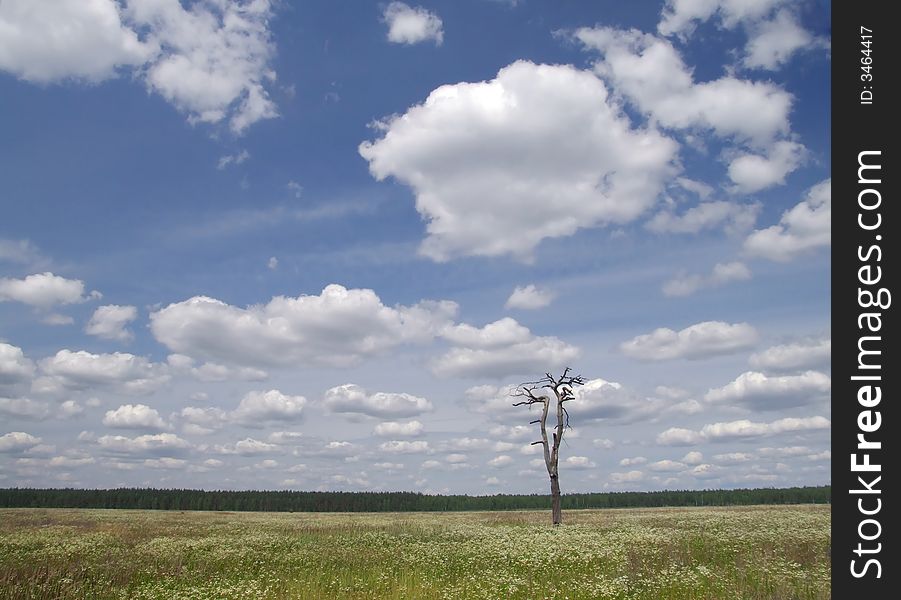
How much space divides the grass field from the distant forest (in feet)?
386

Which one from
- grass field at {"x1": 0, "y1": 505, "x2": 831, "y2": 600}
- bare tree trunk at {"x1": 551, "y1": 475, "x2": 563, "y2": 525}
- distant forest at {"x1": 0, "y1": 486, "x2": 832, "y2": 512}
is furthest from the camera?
distant forest at {"x1": 0, "y1": 486, "x2": 832, "y2": 512}

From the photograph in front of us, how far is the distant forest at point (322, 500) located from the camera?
465 ft

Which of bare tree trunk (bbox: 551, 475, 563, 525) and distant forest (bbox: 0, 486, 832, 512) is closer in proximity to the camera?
bare tree trunk (bbox: 551, 475, 563, 525)

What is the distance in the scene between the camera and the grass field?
14.9 meters

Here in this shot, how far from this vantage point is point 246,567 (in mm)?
20609

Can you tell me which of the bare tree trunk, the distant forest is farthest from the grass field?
the distant forest

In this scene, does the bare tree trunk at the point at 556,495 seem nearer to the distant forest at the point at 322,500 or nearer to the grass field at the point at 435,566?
the grass field at the point at 435,566

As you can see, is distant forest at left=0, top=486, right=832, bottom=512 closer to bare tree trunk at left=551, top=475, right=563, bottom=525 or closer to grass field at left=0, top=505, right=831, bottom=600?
bare tree trunk at left=551, top=475, right=563, bottom=525

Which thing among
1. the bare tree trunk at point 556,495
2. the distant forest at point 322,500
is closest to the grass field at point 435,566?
the bare tree trunk at point 556,495

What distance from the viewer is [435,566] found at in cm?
1962
